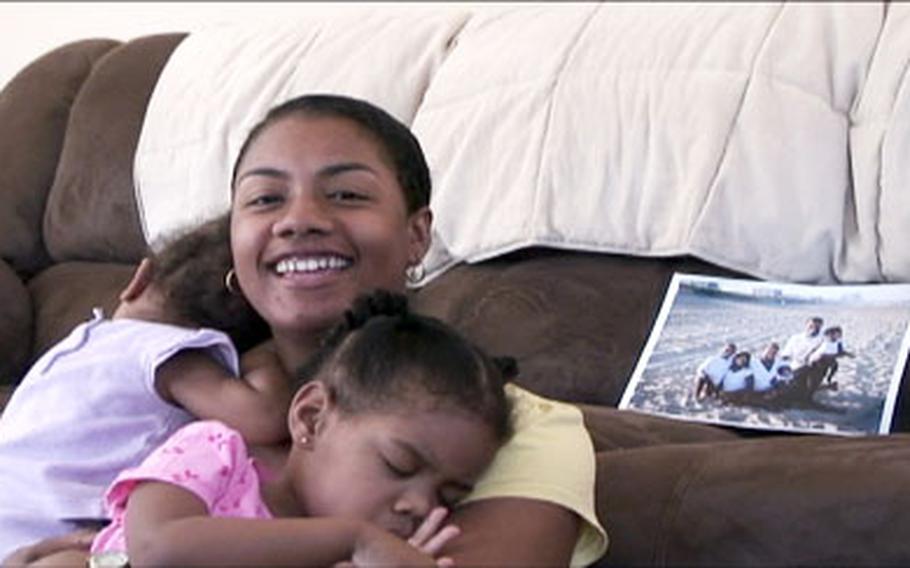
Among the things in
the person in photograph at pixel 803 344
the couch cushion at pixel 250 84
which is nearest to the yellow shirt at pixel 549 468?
the person in photograph at pixel 803 344

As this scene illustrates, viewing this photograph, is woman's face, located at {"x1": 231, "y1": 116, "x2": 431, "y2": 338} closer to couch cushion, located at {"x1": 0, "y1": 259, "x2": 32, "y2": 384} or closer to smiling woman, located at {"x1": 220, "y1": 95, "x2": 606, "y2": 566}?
smiling woman, located at {"x1": 220, "y1": 95, "x2": 606, "y2": 566}

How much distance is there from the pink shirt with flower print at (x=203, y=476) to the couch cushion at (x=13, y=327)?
53.6 inches

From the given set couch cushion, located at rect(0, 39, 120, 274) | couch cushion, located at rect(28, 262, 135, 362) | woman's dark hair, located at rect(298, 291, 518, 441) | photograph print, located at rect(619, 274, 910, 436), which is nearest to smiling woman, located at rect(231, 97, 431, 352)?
woman's dark hair, located at rect(298, 291, 518, 441)

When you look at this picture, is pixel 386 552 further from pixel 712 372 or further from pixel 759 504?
pixel 712 372

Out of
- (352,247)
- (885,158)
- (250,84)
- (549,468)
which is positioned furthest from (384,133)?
(250,84)

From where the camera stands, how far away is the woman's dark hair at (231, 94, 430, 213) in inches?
58.9

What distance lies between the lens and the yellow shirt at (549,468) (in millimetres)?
1274

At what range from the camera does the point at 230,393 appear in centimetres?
136

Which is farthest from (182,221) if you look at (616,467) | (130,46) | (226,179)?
(616,467)

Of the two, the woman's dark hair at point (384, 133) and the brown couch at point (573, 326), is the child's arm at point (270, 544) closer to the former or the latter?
the brown couch at point (573, 326)

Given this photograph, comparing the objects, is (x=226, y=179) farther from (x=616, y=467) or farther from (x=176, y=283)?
(x=616, y=467)

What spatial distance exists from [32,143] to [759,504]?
1840mm

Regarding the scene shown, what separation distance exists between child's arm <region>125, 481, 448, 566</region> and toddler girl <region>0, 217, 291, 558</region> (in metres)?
0.23

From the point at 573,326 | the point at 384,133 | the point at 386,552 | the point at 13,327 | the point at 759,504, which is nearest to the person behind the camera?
A: the point at 386,552
